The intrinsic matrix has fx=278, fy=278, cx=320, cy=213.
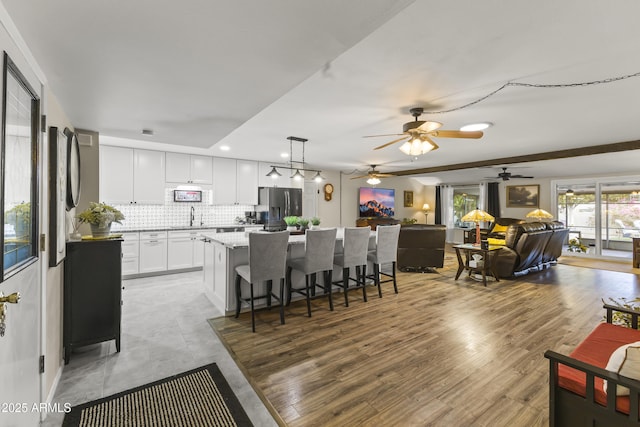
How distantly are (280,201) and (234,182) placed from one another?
1.11 meters

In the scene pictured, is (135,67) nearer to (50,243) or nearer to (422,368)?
(50,243)

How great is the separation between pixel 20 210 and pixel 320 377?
2.13 m

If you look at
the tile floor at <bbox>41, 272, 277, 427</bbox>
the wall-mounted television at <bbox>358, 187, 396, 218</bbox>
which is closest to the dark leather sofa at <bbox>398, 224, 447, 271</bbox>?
the wall-mounted television at <bbox>358, 187, 396, 218</bbox>

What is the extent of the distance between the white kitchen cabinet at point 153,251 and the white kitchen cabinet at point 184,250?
101 millimetres

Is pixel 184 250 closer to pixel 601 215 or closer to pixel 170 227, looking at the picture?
pixel 170 227

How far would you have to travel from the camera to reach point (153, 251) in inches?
203

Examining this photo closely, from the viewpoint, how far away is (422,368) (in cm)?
229

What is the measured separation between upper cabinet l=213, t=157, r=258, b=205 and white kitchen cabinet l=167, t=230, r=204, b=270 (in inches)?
36.5

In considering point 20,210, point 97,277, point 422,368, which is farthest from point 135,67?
point 422,368

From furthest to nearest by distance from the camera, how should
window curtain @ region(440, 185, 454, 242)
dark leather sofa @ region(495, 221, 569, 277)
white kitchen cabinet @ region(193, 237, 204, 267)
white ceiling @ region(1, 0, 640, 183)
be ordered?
window curtain @ region(440, 185, 454, 242) < white kitchen cabinet @ region(193, 237, 204, 267) < dark leather sofa @ region(495, 221, 569, 277) < white ceiling @ region(1, 0, 640, 183)

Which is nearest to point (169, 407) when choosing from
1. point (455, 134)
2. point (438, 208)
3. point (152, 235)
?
point (455, 134)

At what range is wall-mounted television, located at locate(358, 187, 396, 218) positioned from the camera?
8719 mm

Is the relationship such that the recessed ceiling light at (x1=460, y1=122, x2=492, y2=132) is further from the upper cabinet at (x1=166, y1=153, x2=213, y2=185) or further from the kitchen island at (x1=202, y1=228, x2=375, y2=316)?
the upper cabinet at (x1=166, y1=153, x2=213, y2=185)

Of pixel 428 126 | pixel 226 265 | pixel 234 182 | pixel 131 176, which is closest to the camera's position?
pixel 428 126
